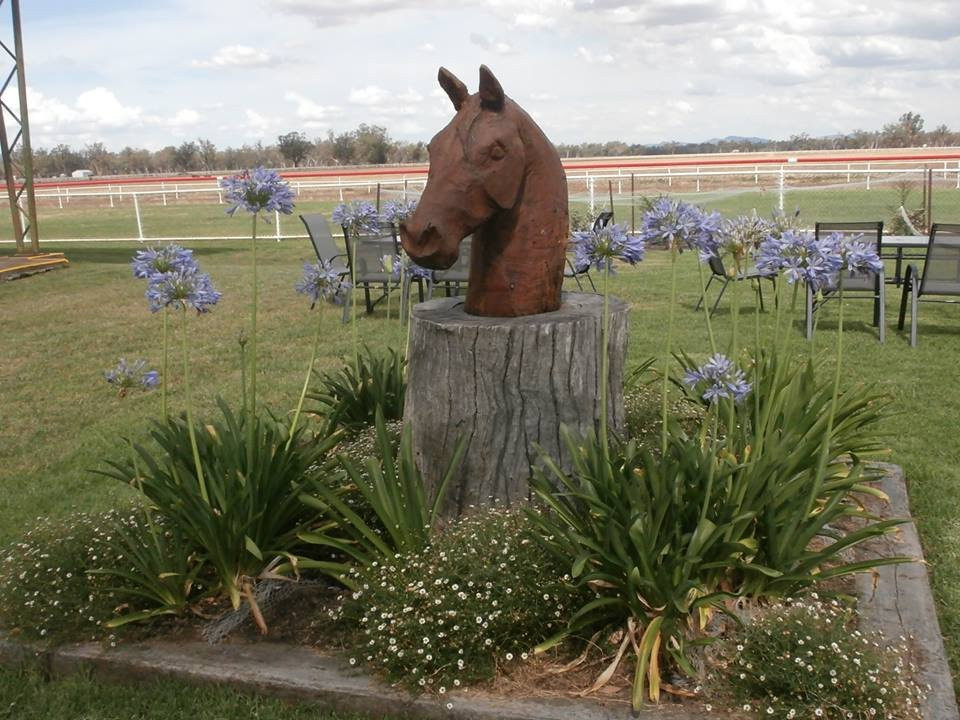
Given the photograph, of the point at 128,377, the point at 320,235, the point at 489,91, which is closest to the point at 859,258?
the point at 489,91

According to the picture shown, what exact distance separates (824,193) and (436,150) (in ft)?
89.4

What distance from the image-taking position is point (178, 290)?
308 centimetres

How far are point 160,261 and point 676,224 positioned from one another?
5.70 feet

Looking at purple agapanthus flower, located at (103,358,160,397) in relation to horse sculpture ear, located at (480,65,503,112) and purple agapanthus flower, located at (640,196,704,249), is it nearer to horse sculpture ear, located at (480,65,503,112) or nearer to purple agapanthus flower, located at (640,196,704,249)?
horse sculpture ear, located at (480,65,503,112)

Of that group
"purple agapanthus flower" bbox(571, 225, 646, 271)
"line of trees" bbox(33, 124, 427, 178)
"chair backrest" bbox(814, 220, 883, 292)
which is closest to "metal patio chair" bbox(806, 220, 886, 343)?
"chair backrest" bbox(814, 220, 883, 292)

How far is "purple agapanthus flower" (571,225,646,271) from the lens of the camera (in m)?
2.91

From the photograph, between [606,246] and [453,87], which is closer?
[606,246]

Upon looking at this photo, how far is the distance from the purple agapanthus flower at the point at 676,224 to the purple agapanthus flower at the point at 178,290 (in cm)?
149

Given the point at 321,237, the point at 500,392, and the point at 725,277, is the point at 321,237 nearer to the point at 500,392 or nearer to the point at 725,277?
the point at 725,277

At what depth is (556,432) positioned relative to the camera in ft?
11.1

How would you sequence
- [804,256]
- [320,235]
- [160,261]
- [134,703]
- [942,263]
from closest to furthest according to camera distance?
[134,703]
[804,256]
[160,261]
[942,263]
[320,235]

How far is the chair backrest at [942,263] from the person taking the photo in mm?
7770

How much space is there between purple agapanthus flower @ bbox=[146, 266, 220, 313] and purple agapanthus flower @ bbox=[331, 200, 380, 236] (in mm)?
1104

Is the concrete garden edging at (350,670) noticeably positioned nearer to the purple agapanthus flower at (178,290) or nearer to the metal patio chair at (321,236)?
the purple agapanthus flower at (178,290)
